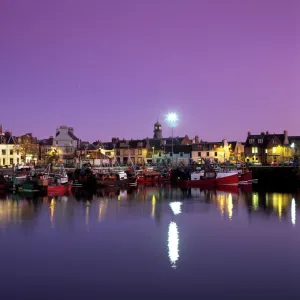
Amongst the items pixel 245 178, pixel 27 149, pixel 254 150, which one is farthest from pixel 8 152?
pixel 254 150

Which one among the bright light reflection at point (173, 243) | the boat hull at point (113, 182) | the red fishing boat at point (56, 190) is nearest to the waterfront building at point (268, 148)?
the boat hull at point (113, 182)

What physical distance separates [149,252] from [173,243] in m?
2.85

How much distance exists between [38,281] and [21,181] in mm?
47550

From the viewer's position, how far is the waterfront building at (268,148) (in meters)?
120

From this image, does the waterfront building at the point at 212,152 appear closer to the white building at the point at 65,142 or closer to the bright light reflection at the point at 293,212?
the white building at the point at 65,142

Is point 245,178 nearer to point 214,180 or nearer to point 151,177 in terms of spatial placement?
point 214,180

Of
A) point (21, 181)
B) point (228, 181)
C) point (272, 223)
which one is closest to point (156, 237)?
point (272, 223)

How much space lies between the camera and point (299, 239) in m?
30.0

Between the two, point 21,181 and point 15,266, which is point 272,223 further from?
point 21,181

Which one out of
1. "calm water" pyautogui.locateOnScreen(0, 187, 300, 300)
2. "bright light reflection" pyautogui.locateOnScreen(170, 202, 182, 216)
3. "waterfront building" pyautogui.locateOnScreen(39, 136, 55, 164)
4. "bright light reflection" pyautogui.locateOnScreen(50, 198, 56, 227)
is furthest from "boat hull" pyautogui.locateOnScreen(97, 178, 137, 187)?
"waterfront building" pyautogui.locateOnScreen(39, 136, 55, 164)

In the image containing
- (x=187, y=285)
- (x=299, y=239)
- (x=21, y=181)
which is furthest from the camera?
(x=21, y=181)

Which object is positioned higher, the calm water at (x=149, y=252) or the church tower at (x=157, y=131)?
the church tower at (x=157, y=131)

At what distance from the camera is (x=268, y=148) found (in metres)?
122

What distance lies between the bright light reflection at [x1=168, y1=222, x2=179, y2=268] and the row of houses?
81.5 metres
